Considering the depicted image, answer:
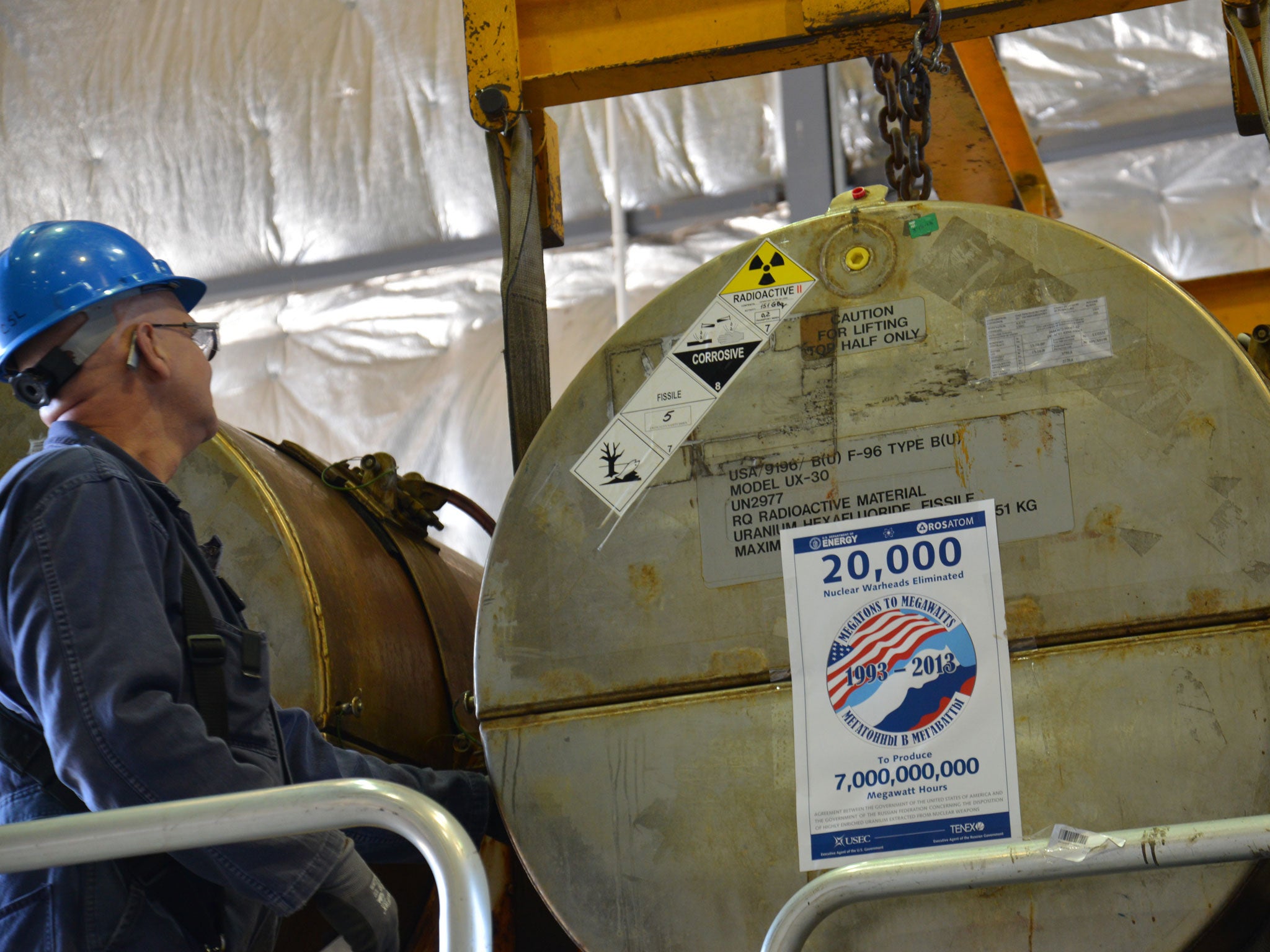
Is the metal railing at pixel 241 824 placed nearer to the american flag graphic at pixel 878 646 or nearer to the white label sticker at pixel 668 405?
the american flag graphic at pixel 878 646

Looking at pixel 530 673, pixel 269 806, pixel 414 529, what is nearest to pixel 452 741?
pixel 414 529

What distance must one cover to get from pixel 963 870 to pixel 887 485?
79cm

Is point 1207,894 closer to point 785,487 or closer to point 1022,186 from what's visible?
point 785,487

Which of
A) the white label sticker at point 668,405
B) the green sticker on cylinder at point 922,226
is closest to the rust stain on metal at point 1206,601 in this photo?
the green sticker on cylinder at point 922,226

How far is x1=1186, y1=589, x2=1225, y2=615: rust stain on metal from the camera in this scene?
1.87m

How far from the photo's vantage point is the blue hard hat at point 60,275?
230 cm

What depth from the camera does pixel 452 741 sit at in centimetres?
311

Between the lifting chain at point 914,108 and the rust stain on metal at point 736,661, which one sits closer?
the rust stain on metal at point 736,661

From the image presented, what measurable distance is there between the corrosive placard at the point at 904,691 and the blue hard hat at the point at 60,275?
4.25 ft

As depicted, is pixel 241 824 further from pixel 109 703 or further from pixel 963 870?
pixel 963 870

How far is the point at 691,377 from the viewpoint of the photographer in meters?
2.28

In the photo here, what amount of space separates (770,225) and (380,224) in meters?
1.93

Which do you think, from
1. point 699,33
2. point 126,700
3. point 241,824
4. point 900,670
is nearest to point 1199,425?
point 900,670

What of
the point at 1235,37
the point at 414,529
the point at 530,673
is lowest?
the point at 530,673
